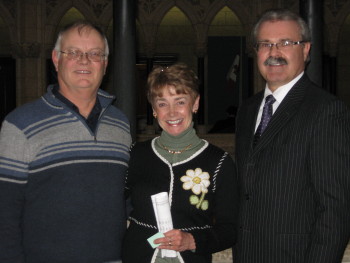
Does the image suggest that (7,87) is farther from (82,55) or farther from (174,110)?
(174,110)

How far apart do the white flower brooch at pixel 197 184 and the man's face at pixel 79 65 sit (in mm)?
706

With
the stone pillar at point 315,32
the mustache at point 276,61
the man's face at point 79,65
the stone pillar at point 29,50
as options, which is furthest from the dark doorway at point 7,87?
the mustache at point 276,61

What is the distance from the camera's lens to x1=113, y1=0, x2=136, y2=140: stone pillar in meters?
6.41

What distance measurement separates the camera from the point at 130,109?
648cm

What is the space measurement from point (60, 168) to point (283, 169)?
1.13 m

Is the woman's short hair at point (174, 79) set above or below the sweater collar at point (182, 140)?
above

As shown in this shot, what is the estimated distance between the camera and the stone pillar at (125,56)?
6.41m

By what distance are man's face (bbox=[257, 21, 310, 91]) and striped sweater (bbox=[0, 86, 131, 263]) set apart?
0.99 m

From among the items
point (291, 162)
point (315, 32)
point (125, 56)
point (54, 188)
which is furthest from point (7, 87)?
point (291, 162)

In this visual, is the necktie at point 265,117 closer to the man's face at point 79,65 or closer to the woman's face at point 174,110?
the woman's face at point 174,110

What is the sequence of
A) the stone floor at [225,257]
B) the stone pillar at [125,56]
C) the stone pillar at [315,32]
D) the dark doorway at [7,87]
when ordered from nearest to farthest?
1. the stone floor at [225,257]
2. the stone pillar at [315,32]
3. the stone pillar at [125,56]
4. the dark doorway at [7,87]

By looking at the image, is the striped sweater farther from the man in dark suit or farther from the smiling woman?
the man in dark suit

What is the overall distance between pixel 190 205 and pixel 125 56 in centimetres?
437

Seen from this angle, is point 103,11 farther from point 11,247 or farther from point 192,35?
point 11,247
